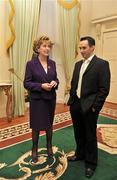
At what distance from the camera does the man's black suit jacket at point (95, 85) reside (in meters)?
2.01

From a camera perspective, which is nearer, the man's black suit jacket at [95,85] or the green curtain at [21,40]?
the man's black suit jacket at [95,85]

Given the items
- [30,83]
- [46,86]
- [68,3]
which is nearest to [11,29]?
Result: [68,3]

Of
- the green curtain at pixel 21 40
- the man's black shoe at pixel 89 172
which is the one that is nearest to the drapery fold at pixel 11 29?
the green curtain at pixel 21 40

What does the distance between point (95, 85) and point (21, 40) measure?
8.43ft

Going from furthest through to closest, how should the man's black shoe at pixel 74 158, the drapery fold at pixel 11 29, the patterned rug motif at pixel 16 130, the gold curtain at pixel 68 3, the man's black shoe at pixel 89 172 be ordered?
the gold curtain at pixel 68 3 → the drapery fold at pixel 11 29 → the patterned rug motif at pixel 16 130 → the man's black shoe at pixel 74 158 → the man's black shoe at pixel 89 172

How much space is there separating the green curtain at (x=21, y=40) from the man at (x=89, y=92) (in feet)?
7.19

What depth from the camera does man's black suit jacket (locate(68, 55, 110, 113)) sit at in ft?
6.61

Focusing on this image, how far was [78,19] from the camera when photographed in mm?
5426

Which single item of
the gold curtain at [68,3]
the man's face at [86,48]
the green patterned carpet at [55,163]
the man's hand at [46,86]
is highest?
the gold curtain at [68,3]

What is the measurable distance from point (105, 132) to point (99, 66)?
178cm

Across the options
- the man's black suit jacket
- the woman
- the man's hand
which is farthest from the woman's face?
the man's black suit jacket

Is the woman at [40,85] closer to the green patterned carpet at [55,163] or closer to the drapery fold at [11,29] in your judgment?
the green patterned carpet at [55,163]

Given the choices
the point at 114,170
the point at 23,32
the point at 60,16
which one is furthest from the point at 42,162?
the point at 60,16

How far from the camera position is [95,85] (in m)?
2.07
